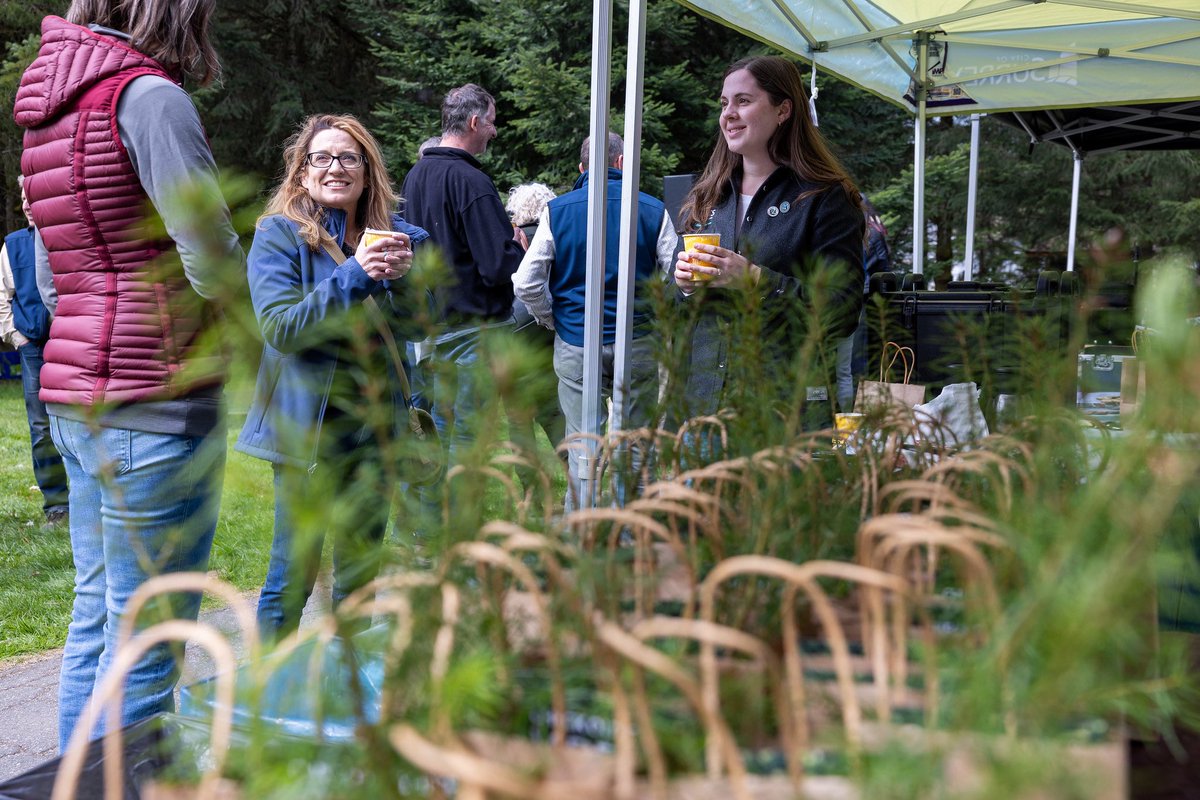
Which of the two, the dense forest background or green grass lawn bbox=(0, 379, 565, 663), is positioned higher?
the dense forest background

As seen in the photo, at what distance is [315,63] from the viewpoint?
44.1 ft

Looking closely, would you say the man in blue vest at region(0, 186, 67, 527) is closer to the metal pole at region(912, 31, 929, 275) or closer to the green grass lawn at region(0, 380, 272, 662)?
the green grass lawn at region(0, 380, 272, 662)

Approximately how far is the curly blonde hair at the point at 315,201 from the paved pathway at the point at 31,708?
0.98 m

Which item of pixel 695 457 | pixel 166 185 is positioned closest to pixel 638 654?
pixel 695 457

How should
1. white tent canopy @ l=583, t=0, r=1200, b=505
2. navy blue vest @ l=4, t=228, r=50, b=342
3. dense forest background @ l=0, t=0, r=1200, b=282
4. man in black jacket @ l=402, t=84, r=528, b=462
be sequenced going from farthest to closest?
1. dense forest background @ l=0, t=0, r=1200, b=282
2. navy blue vest @ l=4, t=228, r=50, b=342
3. white tent canopy @ l=583, t=0, r=1200, b=505
4. man in black jacket @ l=402, t=84, r=528, b=462

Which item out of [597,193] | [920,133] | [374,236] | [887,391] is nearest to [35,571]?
[374,236]

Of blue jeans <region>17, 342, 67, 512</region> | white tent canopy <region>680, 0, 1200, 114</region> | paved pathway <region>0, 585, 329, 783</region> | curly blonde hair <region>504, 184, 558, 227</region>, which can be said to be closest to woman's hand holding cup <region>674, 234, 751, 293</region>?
paved pathway <region>0, 585, 329, 783</region>

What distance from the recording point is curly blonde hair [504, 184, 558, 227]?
217 inches

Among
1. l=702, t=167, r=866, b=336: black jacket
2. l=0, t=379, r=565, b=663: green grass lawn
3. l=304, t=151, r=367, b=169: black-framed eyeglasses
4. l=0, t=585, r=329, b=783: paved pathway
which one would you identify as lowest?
l=0, t=585, r=329, b=783: paved pathway

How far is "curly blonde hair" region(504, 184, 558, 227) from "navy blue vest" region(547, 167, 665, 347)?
4.55 feet

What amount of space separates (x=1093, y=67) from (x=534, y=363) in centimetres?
625

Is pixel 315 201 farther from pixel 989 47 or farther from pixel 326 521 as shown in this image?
pixel 989 47

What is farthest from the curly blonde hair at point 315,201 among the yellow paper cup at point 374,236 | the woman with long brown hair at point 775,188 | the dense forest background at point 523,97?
the dense forest background at point 523,97

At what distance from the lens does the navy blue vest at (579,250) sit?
391 cm
